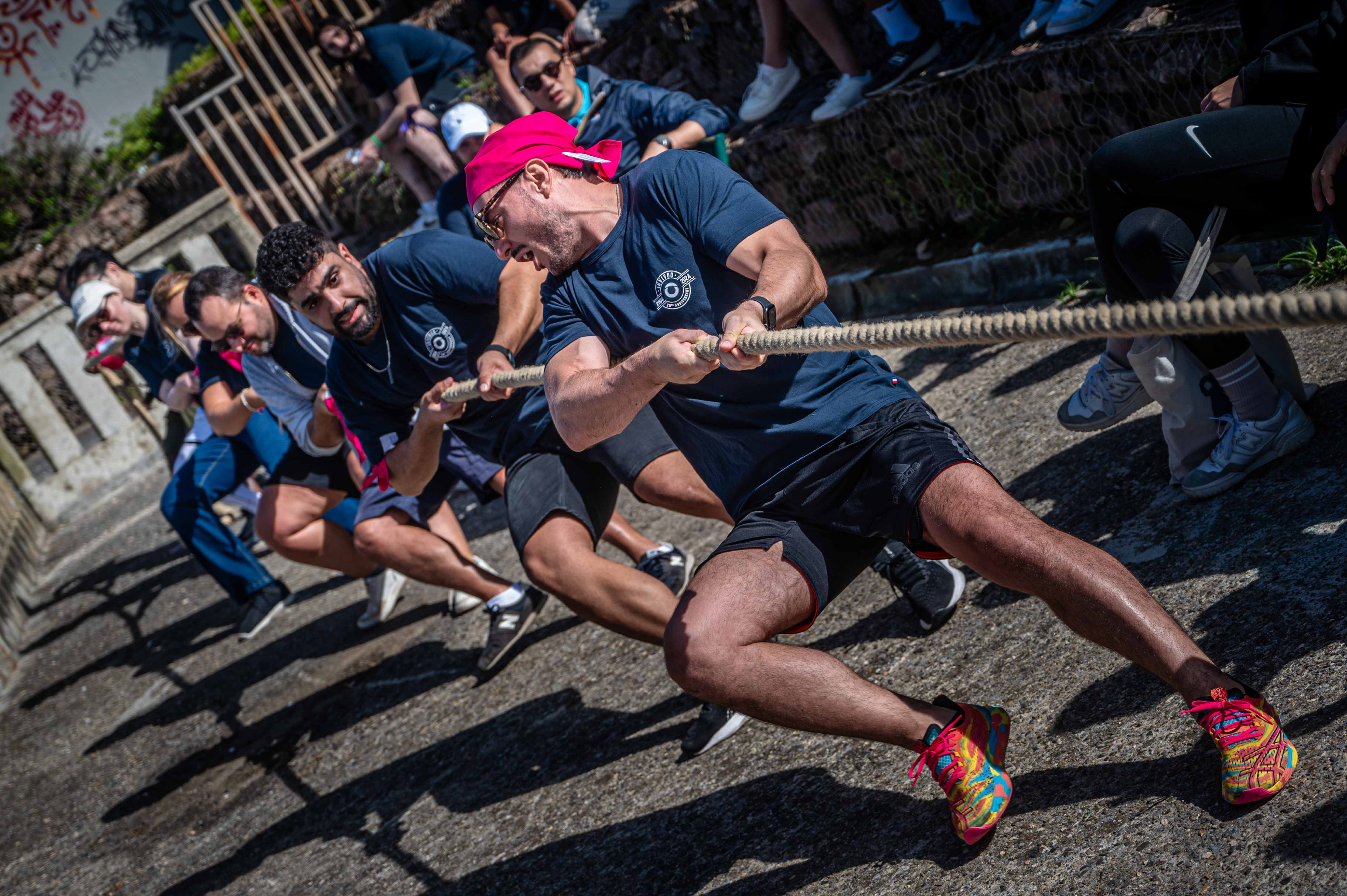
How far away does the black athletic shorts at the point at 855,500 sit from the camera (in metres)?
2.32

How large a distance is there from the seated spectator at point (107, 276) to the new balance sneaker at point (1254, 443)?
525cm

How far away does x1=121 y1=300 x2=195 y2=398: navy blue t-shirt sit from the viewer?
5652 mm

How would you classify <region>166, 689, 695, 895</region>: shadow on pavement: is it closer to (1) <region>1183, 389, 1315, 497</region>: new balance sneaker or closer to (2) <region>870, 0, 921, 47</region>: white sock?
(1) <region>1183, 389, 1315, 497</region>: new balance sneaker

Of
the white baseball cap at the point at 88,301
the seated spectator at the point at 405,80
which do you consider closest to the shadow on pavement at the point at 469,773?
the white baseball cap at the point at 88,301

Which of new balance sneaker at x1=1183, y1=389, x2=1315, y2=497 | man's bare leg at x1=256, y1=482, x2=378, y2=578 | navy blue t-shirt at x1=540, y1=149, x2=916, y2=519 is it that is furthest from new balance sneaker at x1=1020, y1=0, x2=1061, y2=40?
man's bare leg at x1=256, y1=482, x2=378, y2=578

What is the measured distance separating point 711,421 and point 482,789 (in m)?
1.65

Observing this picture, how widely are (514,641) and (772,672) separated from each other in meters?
2.13

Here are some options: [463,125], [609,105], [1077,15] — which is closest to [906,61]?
[1077,15]

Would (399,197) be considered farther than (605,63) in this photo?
Yes

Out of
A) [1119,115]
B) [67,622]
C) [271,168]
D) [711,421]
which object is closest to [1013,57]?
[1119,115]

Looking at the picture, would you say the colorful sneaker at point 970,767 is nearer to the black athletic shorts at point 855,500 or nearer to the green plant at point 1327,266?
the black athletic shorts at point 855,500

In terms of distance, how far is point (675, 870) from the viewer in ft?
8.60

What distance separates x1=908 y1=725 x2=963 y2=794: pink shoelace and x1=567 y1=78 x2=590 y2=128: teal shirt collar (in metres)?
3.61

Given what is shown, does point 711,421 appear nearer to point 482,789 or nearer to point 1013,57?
point 482,789
